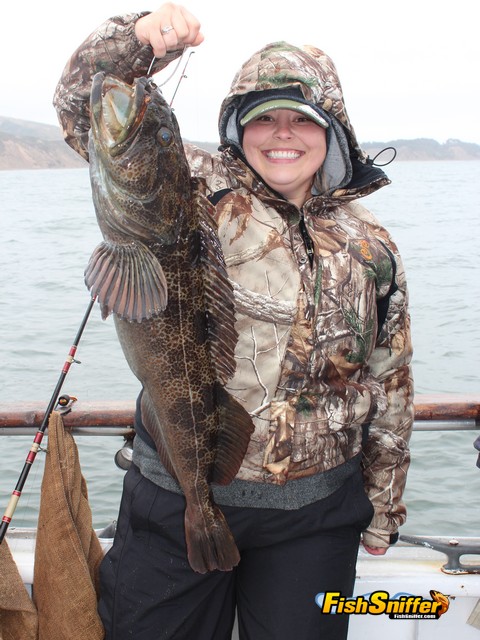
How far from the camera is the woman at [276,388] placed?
8.75 feet

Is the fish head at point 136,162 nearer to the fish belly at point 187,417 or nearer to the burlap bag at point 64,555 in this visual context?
the fish belly at point 187,417

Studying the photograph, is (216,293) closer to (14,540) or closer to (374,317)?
(374,317)

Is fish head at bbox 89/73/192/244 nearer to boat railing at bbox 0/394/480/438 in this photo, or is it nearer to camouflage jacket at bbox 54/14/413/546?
camouflage jacket at bbox 54/14/413/546

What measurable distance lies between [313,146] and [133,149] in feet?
2.85

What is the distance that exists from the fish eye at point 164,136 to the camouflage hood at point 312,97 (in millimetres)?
563

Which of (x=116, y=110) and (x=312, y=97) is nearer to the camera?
(x=116, y=110)

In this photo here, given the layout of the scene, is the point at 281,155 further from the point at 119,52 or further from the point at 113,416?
the point at 113,416

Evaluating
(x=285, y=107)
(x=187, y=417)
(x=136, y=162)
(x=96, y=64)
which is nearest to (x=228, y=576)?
(x=187, y=417)

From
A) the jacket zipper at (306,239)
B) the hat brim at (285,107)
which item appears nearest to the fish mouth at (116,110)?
the hat brim at (285,107)

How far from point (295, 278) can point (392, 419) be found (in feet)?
2.74

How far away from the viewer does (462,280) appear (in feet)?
61.8

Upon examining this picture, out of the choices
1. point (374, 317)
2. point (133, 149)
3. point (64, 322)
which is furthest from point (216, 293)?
point (64, 322)

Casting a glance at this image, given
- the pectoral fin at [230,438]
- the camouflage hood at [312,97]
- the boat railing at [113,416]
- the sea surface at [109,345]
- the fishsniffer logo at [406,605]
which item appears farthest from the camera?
the sea surface at [109,345]

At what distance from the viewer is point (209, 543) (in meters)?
2.52
